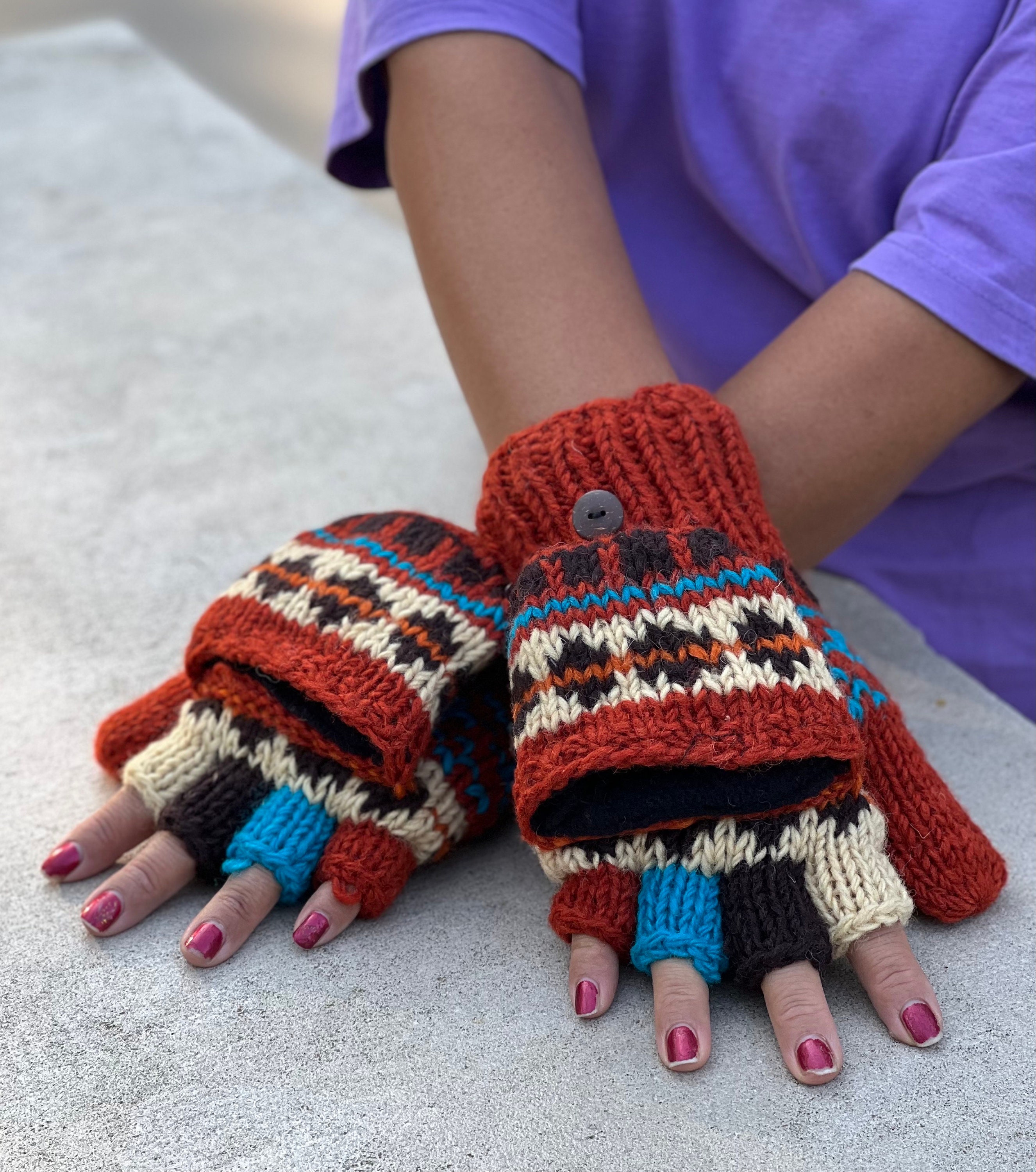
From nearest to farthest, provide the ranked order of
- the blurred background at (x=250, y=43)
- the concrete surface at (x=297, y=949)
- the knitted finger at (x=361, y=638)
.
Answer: the concrete surface at (x=297, y=949)
the knitted finger at (x=361, y=638)
the blurred background at (x=250, y=43)

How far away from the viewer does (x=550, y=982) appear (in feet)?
2.54

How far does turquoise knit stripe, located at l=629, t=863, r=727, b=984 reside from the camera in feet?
2.35

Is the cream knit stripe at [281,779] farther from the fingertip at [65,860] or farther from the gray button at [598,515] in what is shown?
→ the gray button at [598,515]

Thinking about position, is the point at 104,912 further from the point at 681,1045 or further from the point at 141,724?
the point at 681,1045

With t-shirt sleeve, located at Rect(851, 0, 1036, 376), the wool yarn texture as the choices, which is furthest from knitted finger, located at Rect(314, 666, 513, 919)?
t-shirt sleeve, located at Rect(851, 0, 1036, 376)

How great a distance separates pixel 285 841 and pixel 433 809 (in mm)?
108

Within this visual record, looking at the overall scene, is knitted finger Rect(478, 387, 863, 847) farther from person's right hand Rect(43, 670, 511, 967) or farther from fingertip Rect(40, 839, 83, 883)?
fingertip Rect(40, 839, 83, 883)

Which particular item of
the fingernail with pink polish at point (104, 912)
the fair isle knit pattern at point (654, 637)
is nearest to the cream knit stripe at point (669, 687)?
the fair isle knit pattern at point (654, 637)

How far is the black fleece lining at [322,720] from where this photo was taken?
79 centimetres

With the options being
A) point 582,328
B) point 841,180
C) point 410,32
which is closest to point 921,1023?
point 582,328

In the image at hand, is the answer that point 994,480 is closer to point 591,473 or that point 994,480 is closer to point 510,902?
point 591,473

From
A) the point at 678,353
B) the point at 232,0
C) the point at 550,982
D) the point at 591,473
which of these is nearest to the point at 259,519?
the point at 678,353

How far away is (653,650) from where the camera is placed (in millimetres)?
725

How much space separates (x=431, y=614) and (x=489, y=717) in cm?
11
